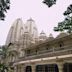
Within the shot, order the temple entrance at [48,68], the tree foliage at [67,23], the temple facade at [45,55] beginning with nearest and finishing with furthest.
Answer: the tree foliage at [67,23] < the temple facade at [45,55] < the temple entrance at [48,68]

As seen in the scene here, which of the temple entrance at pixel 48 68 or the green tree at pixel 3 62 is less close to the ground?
the green tree at pixel 3 62

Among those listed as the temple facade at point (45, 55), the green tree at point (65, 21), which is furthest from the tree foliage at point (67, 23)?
the temple facade at point (45, 55)

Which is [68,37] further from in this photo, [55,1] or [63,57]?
[55,1]

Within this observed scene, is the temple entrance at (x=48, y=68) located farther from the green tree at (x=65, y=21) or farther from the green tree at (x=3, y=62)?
the green tree at (x=65, y=21)

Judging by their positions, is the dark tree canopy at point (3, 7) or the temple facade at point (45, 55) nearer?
the dark tree canopy at point (3, 7)

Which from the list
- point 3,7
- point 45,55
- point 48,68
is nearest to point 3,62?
point 3,7

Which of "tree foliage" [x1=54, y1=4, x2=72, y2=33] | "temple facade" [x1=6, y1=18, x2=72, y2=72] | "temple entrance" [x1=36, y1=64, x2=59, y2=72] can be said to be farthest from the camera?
"temple entrance" [x1=36, y1=64, x2=59, y2=72]

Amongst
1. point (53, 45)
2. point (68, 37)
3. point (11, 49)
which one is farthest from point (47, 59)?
point (11, 49)

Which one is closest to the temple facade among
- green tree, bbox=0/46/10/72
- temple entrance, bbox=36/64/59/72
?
temple entrance, bbox=36/64/59/72

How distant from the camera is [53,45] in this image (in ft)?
78.8

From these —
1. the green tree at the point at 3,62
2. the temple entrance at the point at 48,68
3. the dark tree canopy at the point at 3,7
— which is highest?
the dark tree canopy at the point at 3,7

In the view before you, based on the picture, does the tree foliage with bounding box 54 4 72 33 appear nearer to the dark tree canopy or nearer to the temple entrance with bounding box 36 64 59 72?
the dark tree canopy

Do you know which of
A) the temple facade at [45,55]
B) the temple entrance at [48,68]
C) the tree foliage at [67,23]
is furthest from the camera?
the temple entrance at [48,68]

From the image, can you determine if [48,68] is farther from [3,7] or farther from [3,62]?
[3,7]
